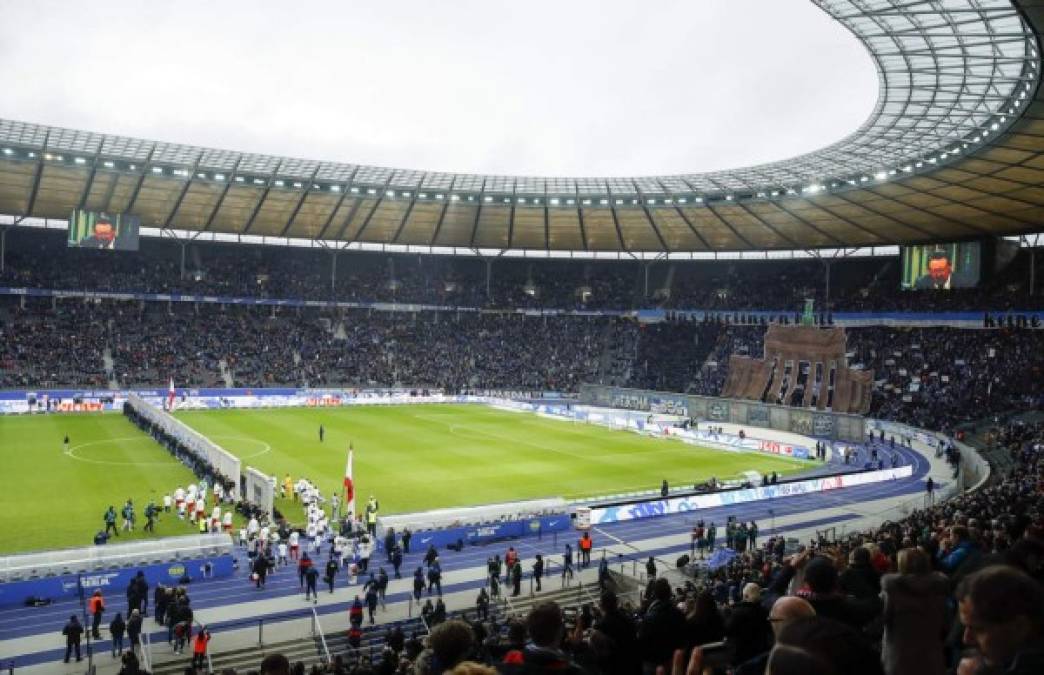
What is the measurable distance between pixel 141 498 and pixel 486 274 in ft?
197

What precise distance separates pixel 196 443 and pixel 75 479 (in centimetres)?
481

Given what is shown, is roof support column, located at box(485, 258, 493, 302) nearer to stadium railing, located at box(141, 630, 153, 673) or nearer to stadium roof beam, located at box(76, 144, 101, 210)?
stadium roof beam, located at box(76, 144, 101, 210)

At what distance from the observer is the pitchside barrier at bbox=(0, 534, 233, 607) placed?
65.2ft

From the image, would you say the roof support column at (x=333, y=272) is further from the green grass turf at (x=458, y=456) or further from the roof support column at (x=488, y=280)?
the green grass turf at (x=458, y=456)

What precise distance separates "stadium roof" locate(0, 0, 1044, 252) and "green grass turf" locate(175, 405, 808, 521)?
58.2 feet

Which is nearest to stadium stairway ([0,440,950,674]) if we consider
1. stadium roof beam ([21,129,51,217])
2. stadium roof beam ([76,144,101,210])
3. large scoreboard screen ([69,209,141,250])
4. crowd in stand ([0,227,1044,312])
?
crowd in stand ([0,227,1044,312])

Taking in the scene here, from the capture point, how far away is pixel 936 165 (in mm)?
42156

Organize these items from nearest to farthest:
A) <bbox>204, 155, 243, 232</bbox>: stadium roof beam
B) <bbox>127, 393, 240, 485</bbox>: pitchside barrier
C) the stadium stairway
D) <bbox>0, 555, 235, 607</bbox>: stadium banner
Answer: the stadium stairway, <bbox>0, 555, 235, 607</bbox>: stadium banner, <bbox>127, 393, 240, 485</bbox>: pitchside barrier, <bbox>204, 155, 243, 232</bbox>: stadium roof beam

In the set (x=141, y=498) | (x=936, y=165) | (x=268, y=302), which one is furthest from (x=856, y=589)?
(x=268, y=302)

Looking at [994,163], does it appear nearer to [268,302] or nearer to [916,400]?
[916,400]

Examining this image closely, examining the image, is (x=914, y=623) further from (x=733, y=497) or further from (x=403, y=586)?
(x=733, y=497)

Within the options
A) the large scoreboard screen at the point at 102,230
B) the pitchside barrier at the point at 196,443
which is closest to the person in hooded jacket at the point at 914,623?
the pitchside barrier at the point at 196,443

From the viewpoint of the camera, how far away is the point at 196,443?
34.2 metres

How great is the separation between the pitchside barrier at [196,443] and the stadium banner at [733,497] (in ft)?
45.5
